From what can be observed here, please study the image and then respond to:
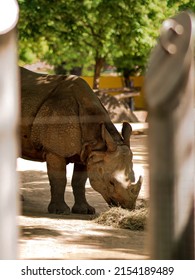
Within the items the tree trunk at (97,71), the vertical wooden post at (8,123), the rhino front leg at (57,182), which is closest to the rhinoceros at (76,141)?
the rhino front leg at (57,182)

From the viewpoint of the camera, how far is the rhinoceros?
31.4ft

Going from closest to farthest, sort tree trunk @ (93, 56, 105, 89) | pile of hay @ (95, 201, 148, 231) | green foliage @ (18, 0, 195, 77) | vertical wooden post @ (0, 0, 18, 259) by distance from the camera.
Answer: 1. vertical wooden post @ (0, 0, 18, 259)
2. pile of hay @ (95, 201, 148, 231)
3. green foliage @ (18, 0, 195, 77)
4. tree trunk @ (93, 56, 105, 89)

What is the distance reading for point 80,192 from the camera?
10281mm

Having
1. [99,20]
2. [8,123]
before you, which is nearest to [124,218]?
[8,123]

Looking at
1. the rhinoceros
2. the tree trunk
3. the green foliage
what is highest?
the green foliage

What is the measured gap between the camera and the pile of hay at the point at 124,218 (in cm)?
Answer: 889

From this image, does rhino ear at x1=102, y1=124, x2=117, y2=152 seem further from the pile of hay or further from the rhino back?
the pile of hay

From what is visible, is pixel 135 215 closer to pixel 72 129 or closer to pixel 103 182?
pixel 103 182

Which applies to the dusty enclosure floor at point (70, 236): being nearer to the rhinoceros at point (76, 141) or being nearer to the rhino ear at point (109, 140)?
the rhinoceros at point (76, 141)

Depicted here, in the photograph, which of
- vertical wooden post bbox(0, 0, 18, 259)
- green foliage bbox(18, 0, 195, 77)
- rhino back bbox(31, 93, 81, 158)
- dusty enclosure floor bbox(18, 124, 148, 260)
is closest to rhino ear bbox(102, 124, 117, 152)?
rhino back bbox(31, 93, 81, 158)

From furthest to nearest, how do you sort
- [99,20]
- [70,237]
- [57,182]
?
1. [99,20]
2. [57,182]
3. [70,237]

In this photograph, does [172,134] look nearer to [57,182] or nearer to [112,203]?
[112,203]

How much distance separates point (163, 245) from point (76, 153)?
755 centimetres

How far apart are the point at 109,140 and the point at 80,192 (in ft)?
3.49
